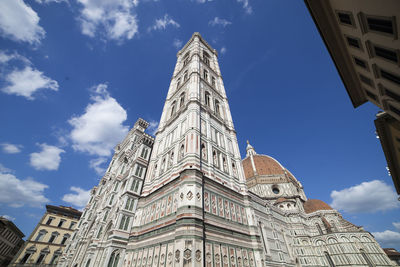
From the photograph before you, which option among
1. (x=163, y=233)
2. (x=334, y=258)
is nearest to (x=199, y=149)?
(x=163, y=233)

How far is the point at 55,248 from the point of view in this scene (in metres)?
33.9

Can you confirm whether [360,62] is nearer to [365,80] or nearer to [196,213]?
[365,80]

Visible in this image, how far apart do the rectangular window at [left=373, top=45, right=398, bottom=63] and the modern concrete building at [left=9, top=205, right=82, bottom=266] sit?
5193 cm

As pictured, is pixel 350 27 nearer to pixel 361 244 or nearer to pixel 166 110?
pixel 166 110

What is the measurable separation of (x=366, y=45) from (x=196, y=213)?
1338 cm

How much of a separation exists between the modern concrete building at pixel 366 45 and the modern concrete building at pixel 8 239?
50.9m

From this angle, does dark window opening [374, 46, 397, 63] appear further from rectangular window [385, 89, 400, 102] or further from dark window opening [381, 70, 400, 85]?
rectangular window [385, 89, 400, 102]

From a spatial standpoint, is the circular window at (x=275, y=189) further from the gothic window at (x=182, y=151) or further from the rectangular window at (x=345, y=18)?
the rectangular window at (x=345, y=18)

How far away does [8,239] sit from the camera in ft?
109

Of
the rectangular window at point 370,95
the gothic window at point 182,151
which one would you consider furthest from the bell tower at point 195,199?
the rectangular window at point 370,95

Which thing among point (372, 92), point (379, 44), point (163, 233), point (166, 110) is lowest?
point (163, 233)

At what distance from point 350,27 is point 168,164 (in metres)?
16.3

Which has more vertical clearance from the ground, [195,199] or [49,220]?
[49,220]

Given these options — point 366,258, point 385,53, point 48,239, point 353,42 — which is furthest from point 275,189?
point 48,239
